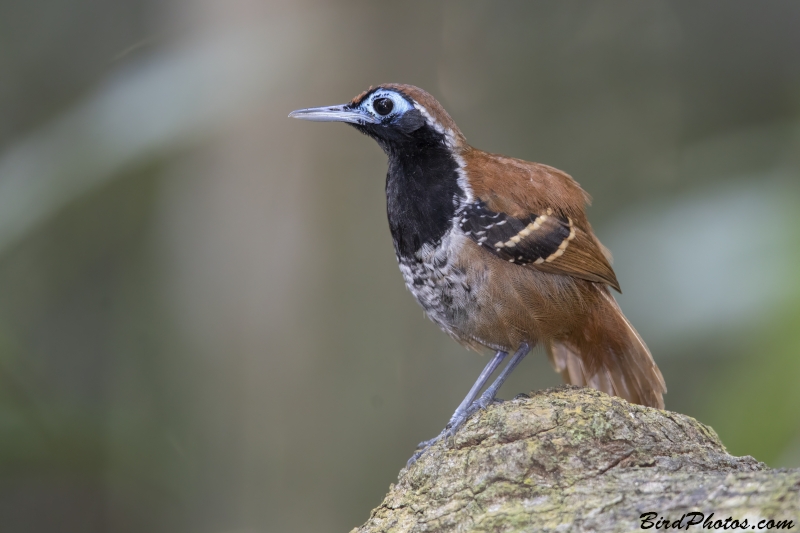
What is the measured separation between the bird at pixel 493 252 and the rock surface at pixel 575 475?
1.24 feet

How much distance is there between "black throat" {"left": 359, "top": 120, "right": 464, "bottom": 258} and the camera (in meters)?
3.19

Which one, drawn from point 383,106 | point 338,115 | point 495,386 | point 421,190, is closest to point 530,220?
point 421,190

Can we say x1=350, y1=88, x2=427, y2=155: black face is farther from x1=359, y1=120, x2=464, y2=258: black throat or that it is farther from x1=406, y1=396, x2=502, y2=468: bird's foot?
x1=406, y1=396, x2=502, y2=468: bird's foot

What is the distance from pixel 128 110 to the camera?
4.25m

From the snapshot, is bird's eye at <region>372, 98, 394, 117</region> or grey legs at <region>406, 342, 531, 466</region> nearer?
grey legs at <region>406, 342, 531, 466</region>

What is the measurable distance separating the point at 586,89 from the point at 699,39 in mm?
1162

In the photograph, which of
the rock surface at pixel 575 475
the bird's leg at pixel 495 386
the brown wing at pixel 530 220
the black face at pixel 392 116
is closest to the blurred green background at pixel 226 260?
the brown wing at pixel 530 220

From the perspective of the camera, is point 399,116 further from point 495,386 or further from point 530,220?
point 495,386

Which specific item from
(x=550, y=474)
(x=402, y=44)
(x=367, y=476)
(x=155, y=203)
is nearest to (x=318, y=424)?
(x=367, y=476)

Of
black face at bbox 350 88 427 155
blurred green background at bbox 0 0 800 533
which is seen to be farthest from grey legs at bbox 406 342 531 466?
black face at bbox 350 88 427 155

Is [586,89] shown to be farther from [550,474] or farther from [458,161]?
[550,474]

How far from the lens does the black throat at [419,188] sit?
3189 mm

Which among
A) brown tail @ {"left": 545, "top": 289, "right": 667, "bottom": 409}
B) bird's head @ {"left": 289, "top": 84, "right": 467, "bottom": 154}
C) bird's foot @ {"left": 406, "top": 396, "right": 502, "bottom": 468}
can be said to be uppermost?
bird's head @ {"left": 289, "top": 84, "right": 467, "bottom": 154}

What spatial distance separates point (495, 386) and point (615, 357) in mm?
713
